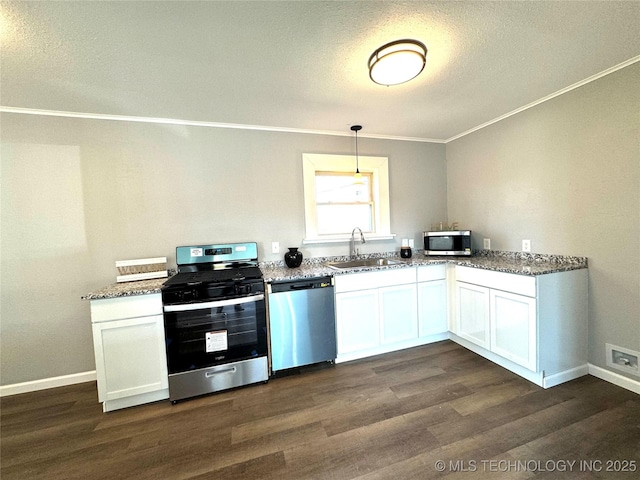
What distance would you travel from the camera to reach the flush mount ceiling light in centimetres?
146

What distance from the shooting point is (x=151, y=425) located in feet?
5.74

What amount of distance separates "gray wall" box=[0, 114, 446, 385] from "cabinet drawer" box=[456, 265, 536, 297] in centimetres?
177

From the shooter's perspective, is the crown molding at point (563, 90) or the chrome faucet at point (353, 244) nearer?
the crown molding at point (563, 90)

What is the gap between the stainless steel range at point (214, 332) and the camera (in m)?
1.95

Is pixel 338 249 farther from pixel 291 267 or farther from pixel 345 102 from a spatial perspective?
pixel 345 102

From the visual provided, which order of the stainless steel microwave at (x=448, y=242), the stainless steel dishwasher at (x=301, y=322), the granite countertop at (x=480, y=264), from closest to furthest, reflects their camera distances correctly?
the granite countertop at (x=480, y=264)
the stainless steel dishwasher at (x=301, y=322)
the stainless steel microwave at (x=448, y=242)

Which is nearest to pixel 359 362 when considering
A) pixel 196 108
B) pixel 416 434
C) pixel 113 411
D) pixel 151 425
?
pixel 416 434

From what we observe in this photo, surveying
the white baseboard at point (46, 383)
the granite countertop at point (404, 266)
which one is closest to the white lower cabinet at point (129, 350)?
the granite countertop at point (404, 266)

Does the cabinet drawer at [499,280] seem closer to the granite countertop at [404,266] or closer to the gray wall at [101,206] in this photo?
the granite countertop at [404,266]

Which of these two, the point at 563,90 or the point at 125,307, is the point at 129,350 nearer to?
the point at 125,307

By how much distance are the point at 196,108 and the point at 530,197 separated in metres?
3.23

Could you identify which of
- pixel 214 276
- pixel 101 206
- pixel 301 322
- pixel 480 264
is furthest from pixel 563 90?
pixel 101 206

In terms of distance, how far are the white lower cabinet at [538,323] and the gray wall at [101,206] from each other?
6.60 ft

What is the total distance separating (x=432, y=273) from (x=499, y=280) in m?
0.63
